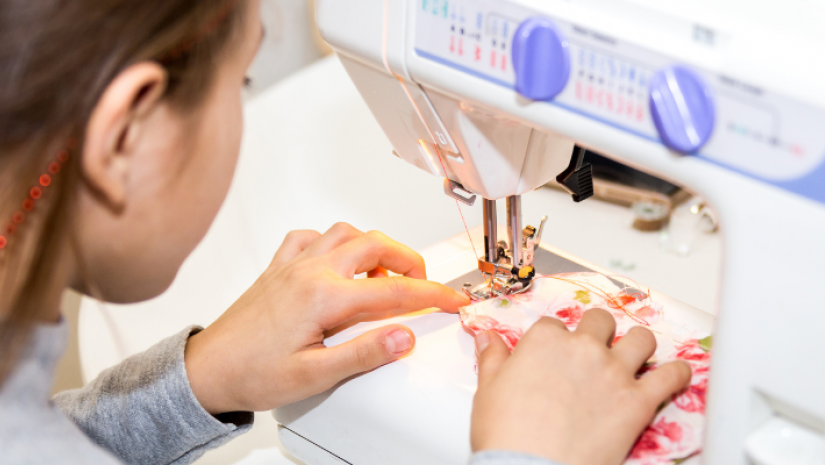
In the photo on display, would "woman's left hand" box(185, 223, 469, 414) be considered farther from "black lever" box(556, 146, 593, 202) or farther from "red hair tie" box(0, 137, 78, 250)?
"red hair tie" box(0, 137, 78, 250)

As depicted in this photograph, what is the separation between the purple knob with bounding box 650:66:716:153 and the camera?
0.46 meters

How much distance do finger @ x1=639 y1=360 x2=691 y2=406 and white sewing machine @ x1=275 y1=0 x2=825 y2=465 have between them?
0.24ft

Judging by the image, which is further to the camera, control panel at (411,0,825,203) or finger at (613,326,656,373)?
finger at (613,326,656,373)

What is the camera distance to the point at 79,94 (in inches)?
17.5

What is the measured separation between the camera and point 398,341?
0.70 meters

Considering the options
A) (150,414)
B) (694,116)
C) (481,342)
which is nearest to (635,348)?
(481,342)

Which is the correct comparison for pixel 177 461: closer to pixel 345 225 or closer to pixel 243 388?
pixel 243 388

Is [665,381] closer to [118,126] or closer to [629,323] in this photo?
[629,323]

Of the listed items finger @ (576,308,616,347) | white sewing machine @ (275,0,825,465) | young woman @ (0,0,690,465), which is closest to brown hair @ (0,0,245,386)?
young woman @ (0,0,690,465)

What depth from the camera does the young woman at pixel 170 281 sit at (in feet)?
1.46

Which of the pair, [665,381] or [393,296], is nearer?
[665,381]

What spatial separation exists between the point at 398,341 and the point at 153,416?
0.88 feet

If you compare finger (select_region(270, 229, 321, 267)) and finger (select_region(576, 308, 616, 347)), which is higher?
finger (select_region(270, 229, 321, 267))

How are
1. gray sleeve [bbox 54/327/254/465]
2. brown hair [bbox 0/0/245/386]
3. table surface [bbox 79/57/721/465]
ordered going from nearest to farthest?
brown hair [bbox 0/0/245/386] → gray sleeve [bbox 54/327/254/465] → table surface [bbox 79/57/721/465]
